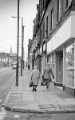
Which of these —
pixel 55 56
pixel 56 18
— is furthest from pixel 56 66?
pixel 56 18

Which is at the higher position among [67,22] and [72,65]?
[67,22]

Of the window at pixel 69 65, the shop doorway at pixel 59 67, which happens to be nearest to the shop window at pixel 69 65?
the window at pixel 69 65

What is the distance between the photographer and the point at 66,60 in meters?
16.5

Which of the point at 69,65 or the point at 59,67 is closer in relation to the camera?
the point at 69,65

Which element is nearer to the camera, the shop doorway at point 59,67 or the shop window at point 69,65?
the shop window at point 69,65

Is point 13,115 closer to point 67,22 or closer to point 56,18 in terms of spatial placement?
point 67,22

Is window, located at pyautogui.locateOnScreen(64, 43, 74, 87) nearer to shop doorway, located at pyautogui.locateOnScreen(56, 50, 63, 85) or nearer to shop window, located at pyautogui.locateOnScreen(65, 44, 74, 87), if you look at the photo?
shop window, located at pyautogui.locateOnScreen(65, 44, 74, 87)

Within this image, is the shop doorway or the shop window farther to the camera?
the shop doorway

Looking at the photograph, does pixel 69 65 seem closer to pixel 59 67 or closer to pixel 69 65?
pixel 69 65

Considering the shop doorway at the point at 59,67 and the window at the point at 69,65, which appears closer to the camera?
the window at the point at 69,65

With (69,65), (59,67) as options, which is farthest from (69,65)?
(59,67)

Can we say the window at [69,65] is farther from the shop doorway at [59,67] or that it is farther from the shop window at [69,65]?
the shop doorway at [59,67]

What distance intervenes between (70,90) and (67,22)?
360 cm

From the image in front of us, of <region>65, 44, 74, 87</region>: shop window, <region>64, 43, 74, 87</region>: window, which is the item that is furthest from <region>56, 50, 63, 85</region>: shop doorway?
<region>65, 44, 74, 87</region>: shop window
